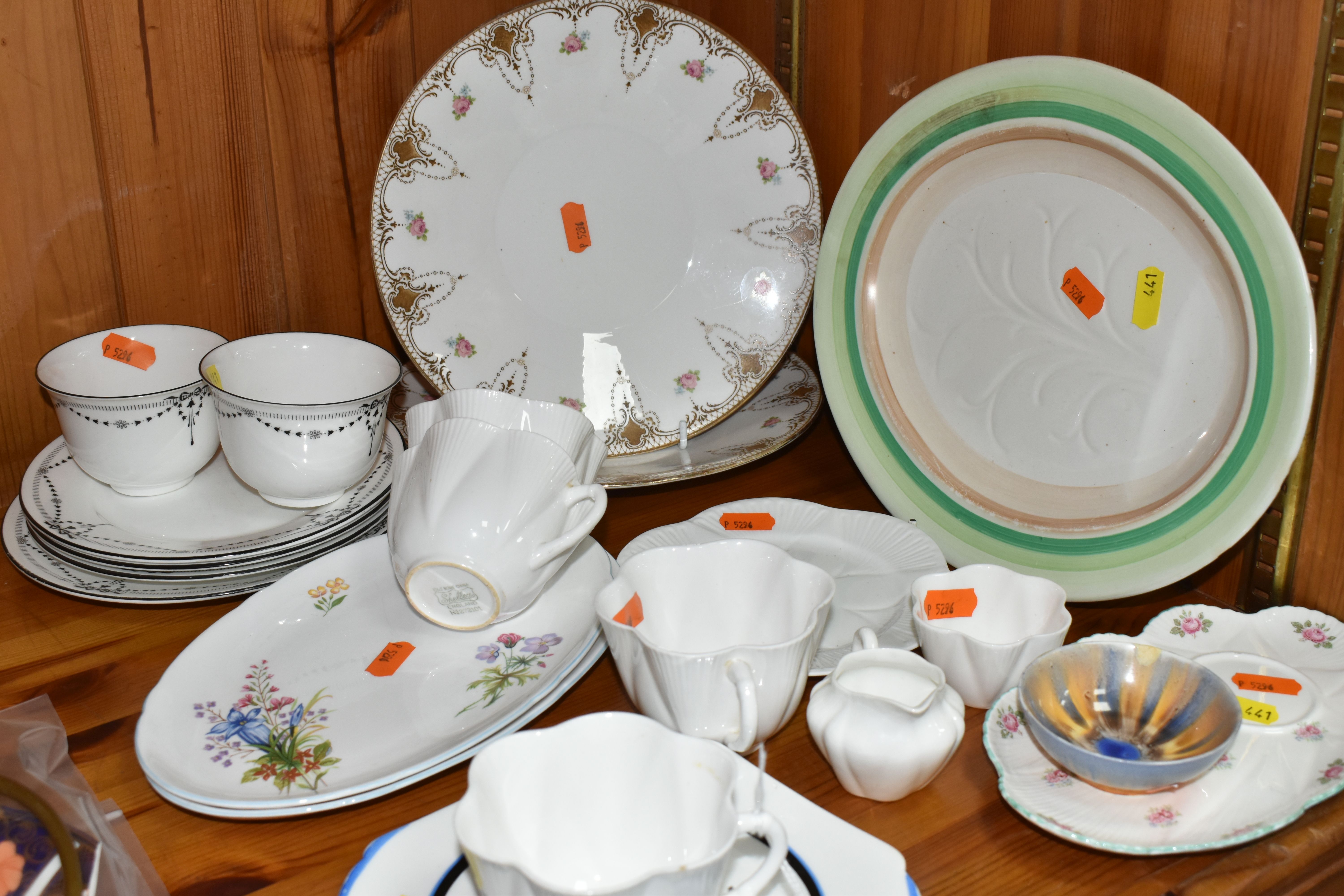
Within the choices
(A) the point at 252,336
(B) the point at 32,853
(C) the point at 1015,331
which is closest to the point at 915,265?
(C) the point at 1015,331

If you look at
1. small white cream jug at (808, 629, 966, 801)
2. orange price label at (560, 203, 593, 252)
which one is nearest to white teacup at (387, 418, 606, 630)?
small white cream jug at (808, 629, 966, 801)

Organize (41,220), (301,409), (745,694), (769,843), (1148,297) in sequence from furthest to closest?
(41,220)
(301,409)
(1148,297)
(745,694)
(769,843)

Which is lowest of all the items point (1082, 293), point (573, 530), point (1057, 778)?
point (1057, 778)

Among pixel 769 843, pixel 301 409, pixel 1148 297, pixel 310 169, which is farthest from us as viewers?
pixel 310 169

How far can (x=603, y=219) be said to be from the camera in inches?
45.8

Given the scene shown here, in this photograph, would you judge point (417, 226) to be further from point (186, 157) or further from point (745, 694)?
point (745, 694)

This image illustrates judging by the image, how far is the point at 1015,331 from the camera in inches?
37.3

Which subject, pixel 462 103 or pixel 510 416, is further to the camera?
pixel 462 103

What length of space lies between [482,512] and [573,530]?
75 mm

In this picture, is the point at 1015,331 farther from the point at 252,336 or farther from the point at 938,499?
the point at 252,336

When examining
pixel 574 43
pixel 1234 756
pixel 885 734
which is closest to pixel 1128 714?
pixel 1234 756

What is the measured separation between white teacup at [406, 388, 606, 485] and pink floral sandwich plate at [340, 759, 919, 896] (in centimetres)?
34

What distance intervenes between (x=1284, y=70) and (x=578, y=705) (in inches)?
27.6

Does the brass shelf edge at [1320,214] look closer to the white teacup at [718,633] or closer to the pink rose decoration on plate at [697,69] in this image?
the white teacup at [718,633]
